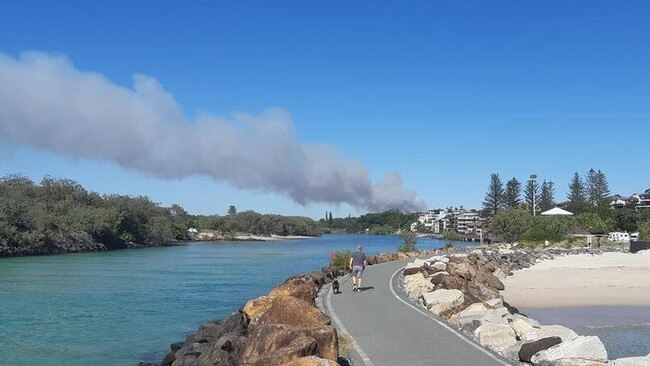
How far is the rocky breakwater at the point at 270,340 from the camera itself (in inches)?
365

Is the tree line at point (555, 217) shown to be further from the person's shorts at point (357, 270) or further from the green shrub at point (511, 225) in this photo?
the person's shorts at point (357, 270)

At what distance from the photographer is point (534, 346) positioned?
1147cm

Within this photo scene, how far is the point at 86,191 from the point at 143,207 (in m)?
12.2

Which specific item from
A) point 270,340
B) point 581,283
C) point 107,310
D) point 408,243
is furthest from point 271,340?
point 408,243

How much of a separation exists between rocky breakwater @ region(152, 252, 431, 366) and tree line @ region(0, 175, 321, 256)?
65365mm

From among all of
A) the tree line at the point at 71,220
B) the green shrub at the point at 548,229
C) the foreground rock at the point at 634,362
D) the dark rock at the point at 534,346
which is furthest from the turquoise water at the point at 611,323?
the tree line at the point at 71,220

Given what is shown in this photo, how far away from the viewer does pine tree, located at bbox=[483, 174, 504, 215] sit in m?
131

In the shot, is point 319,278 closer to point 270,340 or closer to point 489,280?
point 489,280

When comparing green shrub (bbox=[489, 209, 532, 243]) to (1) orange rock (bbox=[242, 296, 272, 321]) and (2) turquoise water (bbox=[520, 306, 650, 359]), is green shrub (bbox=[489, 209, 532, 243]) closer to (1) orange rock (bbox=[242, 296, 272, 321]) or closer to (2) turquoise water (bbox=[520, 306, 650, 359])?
(2) turquoise water (bbox=[520, 306, 650, 359])

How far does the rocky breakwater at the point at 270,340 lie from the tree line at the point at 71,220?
65.4m

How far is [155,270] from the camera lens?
51562 millimetres

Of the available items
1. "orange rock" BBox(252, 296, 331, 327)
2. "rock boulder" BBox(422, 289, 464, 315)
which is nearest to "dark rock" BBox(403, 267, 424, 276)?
"rock boulder" BBox(422, 289, 464, 315)

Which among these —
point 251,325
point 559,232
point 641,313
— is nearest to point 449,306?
point 251,325

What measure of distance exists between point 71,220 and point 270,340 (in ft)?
280
